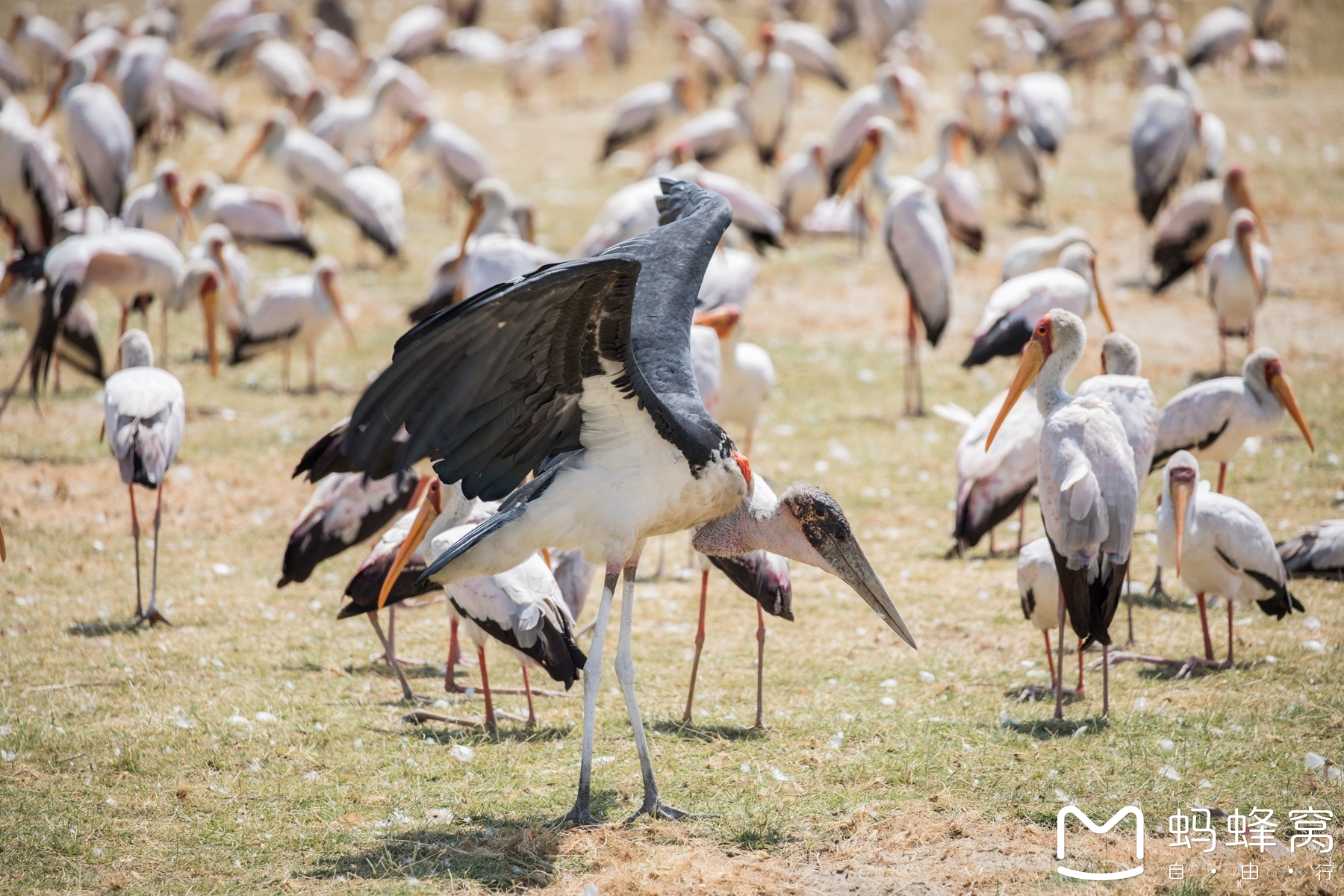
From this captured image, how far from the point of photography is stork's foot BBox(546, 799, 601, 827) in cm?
426

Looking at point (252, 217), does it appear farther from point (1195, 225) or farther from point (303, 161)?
point (1195, 225)

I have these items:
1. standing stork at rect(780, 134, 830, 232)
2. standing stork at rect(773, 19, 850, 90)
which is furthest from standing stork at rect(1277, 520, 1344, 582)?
standing stork at rect(773, 19, 850, 90)

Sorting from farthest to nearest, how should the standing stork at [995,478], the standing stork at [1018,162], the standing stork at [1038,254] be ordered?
1. the standing stork at [1018,162]
2. the standing stork at [1038,254]
3. the standing stork at [995,478]

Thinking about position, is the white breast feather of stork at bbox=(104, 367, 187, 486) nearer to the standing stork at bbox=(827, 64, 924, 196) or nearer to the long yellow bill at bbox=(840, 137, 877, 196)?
the long yellow bill at bbox=(840, 137, 877, 196)

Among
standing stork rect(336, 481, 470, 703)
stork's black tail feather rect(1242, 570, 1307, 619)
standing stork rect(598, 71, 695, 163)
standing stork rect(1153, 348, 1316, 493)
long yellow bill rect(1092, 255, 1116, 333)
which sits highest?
standing stork rect(598, 71, 695, 163)

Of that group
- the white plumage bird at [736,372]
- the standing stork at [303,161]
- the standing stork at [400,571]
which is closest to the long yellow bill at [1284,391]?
the white plumage bird at [736,372]

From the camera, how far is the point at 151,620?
20.6 ft

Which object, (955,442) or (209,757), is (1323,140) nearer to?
(955,442)

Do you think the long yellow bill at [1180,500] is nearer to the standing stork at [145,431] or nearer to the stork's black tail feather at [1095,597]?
the stork's black tail feather at [1095,597]

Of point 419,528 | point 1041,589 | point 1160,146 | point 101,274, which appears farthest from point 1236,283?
point 101,274

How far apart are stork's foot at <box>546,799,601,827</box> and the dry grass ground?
4.3 inches

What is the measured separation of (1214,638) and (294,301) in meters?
7.03

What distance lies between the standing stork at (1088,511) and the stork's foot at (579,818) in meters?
1.94

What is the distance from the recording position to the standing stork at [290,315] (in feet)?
33.3
